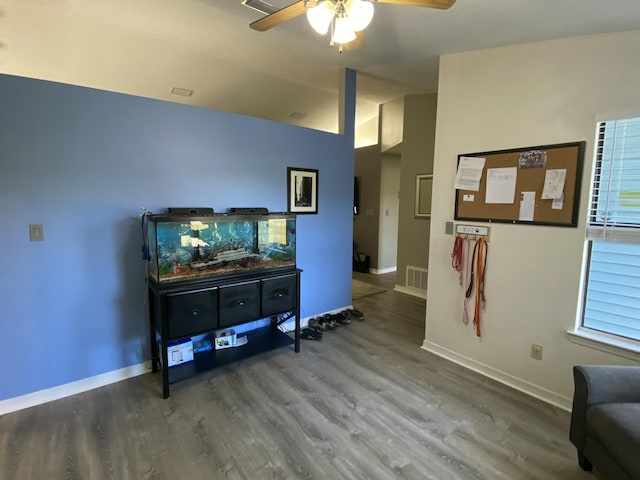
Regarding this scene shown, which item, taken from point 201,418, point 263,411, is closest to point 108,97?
point 201,418

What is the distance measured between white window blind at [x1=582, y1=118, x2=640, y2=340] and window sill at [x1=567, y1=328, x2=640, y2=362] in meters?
0.05

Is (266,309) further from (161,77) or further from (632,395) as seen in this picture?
(161,77)

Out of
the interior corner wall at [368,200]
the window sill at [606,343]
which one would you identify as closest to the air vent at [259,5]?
the window sill at [606,343]

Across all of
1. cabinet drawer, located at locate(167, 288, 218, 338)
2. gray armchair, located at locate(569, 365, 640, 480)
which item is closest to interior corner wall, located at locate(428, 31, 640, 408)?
gray armchair, located at locate(569, 365, 640, 480)

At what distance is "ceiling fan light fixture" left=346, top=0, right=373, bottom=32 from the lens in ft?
4.52

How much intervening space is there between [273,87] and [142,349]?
3.53 m

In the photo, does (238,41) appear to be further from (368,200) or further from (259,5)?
(368,200)

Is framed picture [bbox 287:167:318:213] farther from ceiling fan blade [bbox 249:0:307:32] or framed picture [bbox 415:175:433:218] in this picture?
framed picture [bbox 415:175:433:218]

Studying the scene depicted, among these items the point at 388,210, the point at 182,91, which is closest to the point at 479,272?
the point at 388,210

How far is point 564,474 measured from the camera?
65.1 inches

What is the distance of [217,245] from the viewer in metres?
2.50

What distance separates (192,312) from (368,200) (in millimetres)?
4494

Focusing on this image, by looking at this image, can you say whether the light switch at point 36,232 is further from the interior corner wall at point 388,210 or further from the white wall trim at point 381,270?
the white wall trim at point 381,270

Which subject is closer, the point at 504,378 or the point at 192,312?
the point at 192,312
